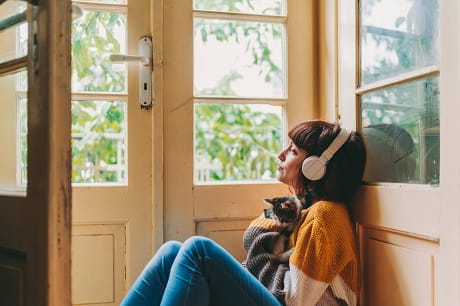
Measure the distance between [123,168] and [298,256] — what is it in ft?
2.31

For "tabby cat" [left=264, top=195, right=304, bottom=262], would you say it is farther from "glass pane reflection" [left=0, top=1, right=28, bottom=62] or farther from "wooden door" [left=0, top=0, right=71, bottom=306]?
"glass pane reflection" [left=0, top=1, right=28, bottom=62]

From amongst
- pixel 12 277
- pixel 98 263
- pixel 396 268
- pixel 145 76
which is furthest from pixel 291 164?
pixel 12 277

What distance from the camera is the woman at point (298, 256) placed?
3.83 ft

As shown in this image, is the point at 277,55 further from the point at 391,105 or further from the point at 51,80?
the point at 51,80

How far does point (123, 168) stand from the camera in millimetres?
1532

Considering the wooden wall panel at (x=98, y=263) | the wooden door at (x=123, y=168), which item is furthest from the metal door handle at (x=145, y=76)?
the wooden wall panel at (x=98, y=263)

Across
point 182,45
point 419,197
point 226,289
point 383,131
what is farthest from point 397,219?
point 182,45

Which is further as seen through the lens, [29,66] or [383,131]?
[383,131]

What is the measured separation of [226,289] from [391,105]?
694 mm

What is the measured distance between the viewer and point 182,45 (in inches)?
58.6

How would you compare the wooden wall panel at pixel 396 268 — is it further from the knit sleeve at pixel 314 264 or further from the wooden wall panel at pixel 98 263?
the wooden wall panel at pixel 98 263

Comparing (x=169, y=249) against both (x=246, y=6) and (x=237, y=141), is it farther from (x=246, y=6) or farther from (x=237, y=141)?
(x=237, y=141)

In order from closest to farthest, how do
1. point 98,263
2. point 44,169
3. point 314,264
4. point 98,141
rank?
point 44,169, point 314,264, point 98,263, point 98,141

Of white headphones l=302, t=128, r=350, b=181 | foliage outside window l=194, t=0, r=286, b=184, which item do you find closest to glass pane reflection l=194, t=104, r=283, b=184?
foliage outside window l=194, t=0, r=286, b=184
